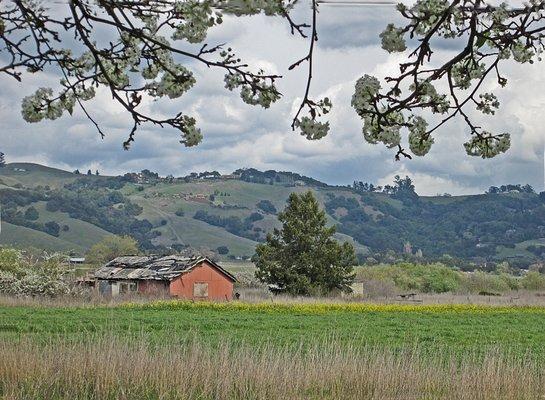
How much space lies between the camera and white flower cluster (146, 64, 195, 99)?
15.4 ft

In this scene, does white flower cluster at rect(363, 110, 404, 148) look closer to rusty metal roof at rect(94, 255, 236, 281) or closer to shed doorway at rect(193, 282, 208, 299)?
rusty metal roof at rect(94, 255, 236, 281)

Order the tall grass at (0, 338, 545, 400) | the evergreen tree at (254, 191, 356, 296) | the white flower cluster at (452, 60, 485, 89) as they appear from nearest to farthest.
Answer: the white flower cluster at (452, 60, 485, 89), the tall grass at (0, 338, 545, 400), the evergreen tree at (254, 191, 356, 296)

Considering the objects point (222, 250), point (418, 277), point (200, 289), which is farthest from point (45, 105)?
point (222, 250)

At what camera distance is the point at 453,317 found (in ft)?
115

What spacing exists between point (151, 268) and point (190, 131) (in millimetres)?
44697

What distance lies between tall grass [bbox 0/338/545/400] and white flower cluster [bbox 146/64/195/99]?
18.8 ft

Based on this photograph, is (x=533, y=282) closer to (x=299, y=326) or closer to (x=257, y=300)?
(x=257, y=300)

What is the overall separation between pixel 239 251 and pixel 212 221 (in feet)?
80.3

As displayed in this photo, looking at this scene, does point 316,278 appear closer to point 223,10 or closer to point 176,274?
point 176,274

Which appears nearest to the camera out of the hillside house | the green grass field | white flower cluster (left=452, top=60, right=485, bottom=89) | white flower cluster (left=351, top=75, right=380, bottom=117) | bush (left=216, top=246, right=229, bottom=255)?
white flower cluster (left=351, top=75, right=380, bottom=117)

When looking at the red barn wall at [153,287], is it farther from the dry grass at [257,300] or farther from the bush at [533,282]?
the bush at [533,282]

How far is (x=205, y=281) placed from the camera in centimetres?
4841

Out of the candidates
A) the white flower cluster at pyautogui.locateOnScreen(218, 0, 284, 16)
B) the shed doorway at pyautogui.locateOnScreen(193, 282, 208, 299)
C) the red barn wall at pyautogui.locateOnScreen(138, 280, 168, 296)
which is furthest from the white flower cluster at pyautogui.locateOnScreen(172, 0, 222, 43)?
the shed doorway at pyautogui.locateOnScreen(193, 282, 208, 299)

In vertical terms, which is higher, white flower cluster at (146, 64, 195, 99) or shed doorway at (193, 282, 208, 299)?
white flower cluster at (146, 64, 195, 99)
